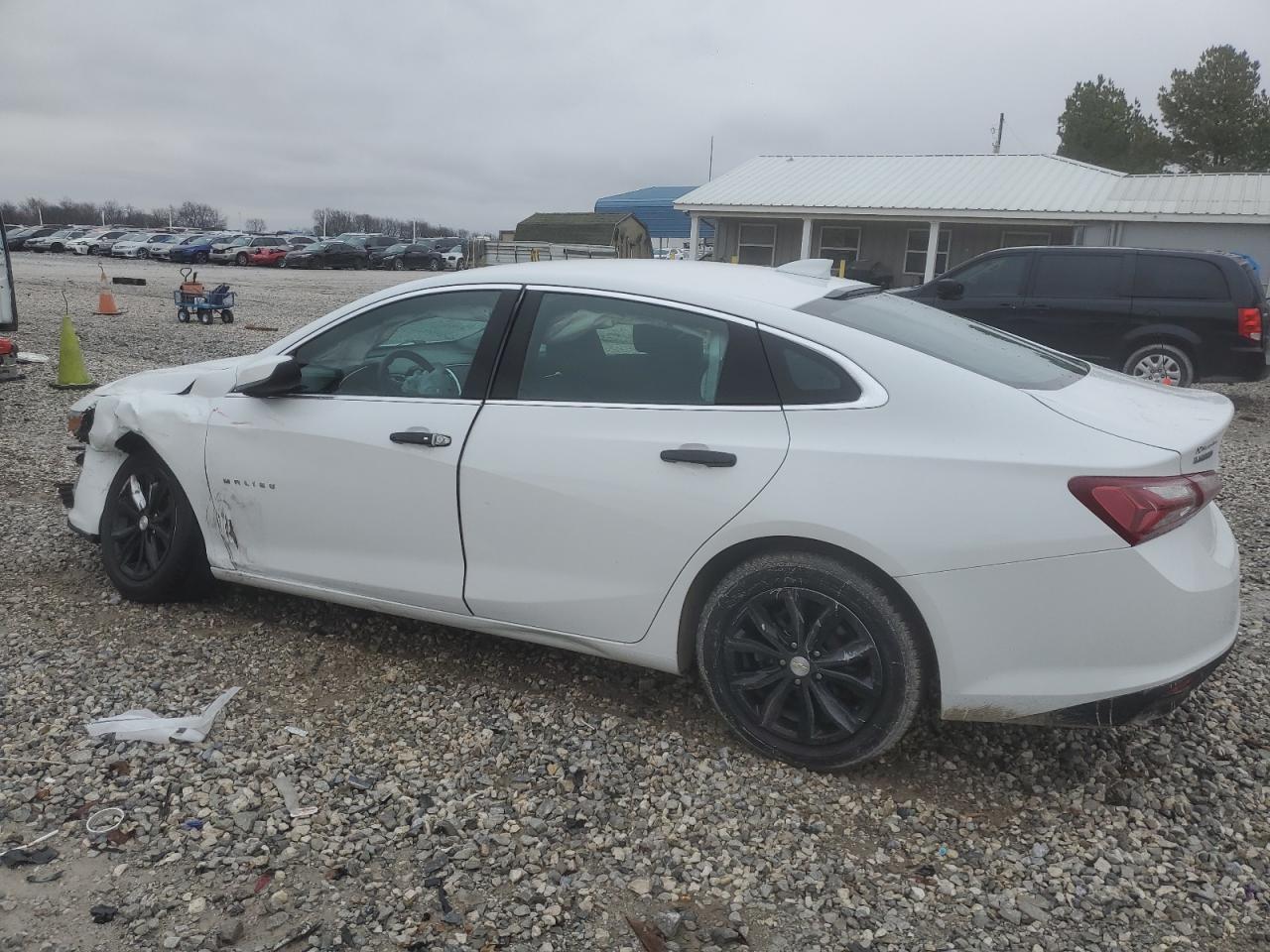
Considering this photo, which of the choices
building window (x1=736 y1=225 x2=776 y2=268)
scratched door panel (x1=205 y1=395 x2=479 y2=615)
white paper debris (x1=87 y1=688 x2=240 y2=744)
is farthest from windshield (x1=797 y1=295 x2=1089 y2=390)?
building window (x1=736 y1=225 x2=776 y2=268)

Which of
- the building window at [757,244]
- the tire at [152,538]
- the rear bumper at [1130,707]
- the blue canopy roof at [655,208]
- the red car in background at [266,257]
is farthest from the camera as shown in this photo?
the blue canopy roof at [655,208]

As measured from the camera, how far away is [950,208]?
2208 centimetres

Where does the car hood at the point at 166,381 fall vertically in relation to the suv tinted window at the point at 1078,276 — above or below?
below

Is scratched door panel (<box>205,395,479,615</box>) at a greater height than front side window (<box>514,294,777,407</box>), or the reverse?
front side window (<box>514,294,777,407</box>)

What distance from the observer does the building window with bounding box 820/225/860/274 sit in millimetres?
25047

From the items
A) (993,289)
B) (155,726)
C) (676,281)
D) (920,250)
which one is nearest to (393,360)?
(676,281)

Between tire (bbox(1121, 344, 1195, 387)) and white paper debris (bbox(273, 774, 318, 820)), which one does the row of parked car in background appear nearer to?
tire (bbox(1121, 344, 1195, 387))

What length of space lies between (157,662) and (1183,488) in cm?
363

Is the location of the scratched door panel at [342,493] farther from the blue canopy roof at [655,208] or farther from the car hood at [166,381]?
the blue canopy roof at [655,208]

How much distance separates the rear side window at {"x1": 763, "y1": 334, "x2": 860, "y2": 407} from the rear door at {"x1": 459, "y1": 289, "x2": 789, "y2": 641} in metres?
0.04

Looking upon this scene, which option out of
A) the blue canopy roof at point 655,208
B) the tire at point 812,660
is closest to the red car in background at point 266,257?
the blue canopy roof at point 655,208

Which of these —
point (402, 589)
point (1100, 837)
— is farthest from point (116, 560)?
point (1100, 837)

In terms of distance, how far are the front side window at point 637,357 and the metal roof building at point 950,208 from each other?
20626 millimetres

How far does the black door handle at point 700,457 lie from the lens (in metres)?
3.00
